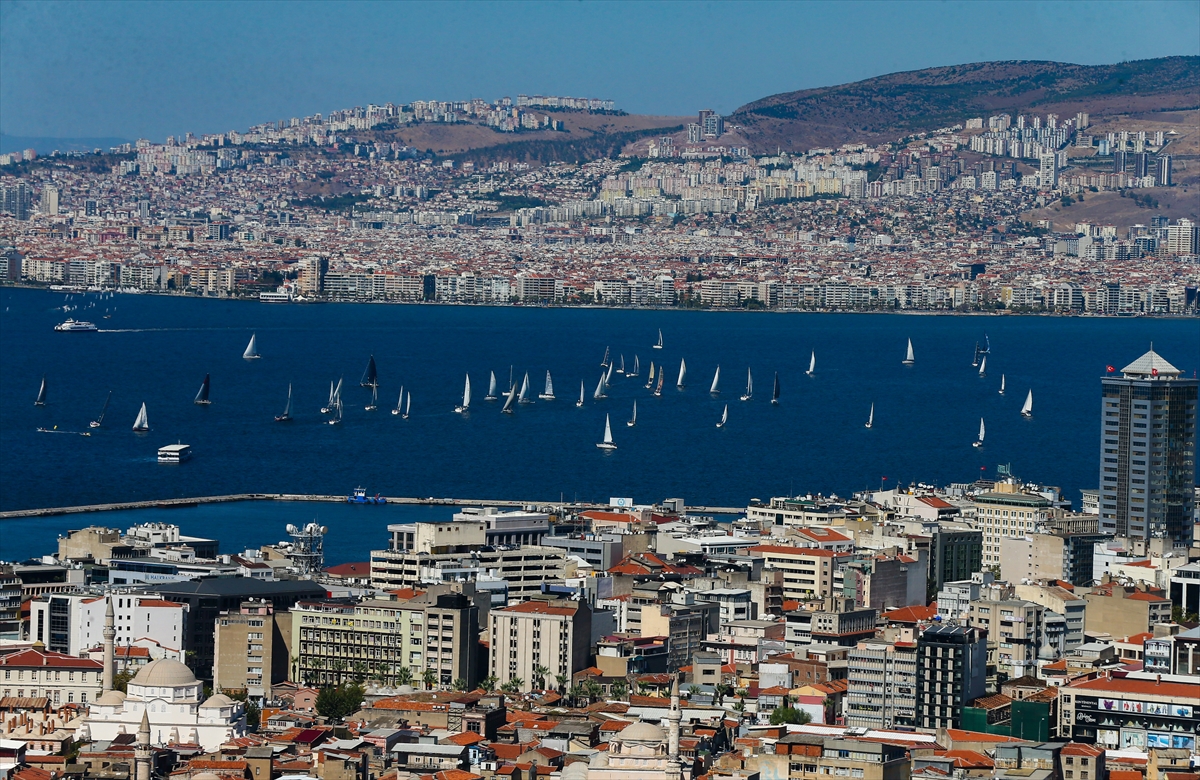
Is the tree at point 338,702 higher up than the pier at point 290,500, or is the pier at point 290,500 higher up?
the pier at point 290,500

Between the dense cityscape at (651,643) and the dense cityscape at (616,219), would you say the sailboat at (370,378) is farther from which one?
the dense cityscape at (616,219)

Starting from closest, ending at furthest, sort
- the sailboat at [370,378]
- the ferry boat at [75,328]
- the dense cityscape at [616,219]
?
1. the sailboat at [370,378]
2. the ferry boat at [75,328]
3. the dense cityscape at [616,219]

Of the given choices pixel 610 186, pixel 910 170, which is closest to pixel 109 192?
pixel 610 186

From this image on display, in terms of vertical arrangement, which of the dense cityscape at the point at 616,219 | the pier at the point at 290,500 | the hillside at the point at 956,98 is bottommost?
the pier at the point at 290,500

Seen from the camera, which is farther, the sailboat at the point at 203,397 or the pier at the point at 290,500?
the sailboat at the point at 203,397

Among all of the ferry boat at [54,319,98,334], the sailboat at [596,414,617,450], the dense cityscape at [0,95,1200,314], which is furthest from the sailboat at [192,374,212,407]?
the dense cityscape at [0,95,1200,314]

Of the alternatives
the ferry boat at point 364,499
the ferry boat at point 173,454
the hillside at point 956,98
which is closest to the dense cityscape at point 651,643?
the ferry boat at point 364,499

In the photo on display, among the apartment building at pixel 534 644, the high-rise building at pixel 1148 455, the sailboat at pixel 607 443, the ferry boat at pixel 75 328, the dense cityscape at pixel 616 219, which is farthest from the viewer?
the dense cityscape at pixel 616 219
